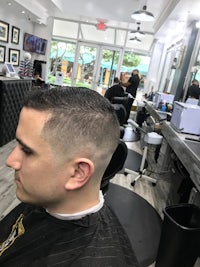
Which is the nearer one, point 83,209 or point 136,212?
point 83,209

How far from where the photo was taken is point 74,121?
65 cm

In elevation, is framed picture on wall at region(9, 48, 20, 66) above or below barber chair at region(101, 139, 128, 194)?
above

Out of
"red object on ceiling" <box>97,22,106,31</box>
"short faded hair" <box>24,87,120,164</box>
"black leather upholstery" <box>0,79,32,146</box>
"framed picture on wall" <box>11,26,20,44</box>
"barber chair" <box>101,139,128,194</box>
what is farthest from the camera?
"red object on ceiling" <box>97,22,106,31</box>

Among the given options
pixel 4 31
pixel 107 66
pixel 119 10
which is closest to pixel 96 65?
pixel 107 66

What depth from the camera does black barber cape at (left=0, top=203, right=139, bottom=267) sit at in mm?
677

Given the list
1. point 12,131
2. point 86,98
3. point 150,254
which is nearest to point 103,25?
point 12,131

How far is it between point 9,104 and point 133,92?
473 cm

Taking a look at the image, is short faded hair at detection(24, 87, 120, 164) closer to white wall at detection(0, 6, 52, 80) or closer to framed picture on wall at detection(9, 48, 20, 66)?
white wall at detection(0, 6, 52, 80)

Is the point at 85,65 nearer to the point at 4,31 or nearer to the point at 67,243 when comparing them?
the point at 4,31

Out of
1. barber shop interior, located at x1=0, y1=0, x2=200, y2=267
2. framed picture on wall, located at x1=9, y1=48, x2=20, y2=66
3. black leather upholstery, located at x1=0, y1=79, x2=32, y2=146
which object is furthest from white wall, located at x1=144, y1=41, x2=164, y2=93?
black leather upholstery, located at x1=0, y1=79, x2=32, y2=146

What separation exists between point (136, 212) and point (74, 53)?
25.8 ft

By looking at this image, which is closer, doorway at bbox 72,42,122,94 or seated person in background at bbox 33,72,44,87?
seated person in background at bbox 33,72,44,87

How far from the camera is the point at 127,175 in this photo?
3.69 m

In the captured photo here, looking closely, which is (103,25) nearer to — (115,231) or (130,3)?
(130,3)
